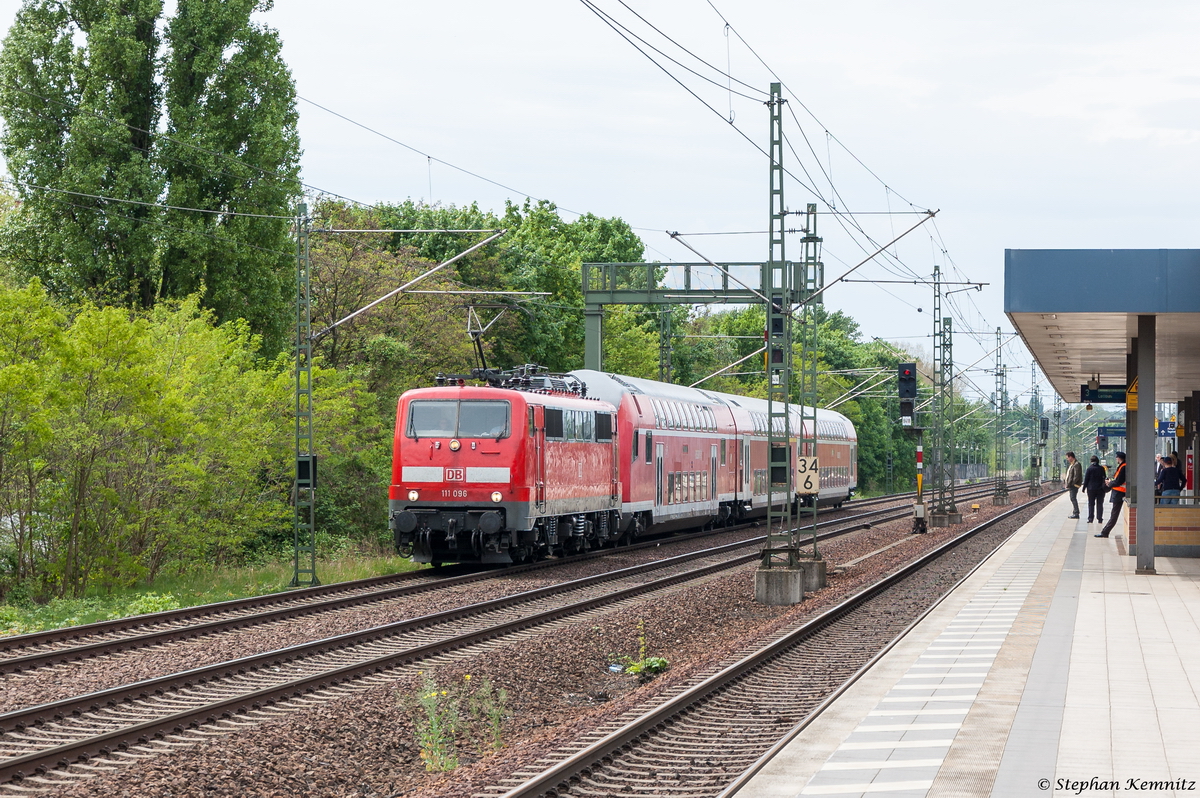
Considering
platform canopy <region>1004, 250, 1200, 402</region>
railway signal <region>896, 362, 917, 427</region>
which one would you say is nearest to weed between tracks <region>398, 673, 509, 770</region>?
platform canopy <region>1004, 250, 1200, 402</region>

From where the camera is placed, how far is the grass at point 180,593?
1811 cm

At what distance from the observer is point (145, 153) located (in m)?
34.4

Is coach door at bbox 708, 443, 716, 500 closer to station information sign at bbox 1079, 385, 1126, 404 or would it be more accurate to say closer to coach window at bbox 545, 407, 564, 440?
station information sign at bbox 1079, 385, 1126, 404

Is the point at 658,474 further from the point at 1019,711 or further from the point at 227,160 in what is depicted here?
the point at 1019,711

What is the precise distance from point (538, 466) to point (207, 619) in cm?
776

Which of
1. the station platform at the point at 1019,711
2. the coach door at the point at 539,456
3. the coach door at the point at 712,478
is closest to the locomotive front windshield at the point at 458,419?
the coach door at the point at 539,456

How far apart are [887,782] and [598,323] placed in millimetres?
32943

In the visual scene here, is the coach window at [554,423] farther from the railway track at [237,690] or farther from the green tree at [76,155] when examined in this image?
the green tree at [76,155]

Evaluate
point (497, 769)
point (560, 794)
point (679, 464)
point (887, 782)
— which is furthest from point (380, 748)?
point (679, 464)

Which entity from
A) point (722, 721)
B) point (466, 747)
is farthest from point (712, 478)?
point (466, 747)

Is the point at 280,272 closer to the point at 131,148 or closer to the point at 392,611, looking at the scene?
the point at 131,148

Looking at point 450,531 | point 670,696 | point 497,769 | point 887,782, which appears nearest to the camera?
point 887,782

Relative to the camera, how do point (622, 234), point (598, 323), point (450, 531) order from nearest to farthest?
1. point (450, 531)
2. point (598, 323)
3. point (622, 234)

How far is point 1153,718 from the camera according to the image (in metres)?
9.75
